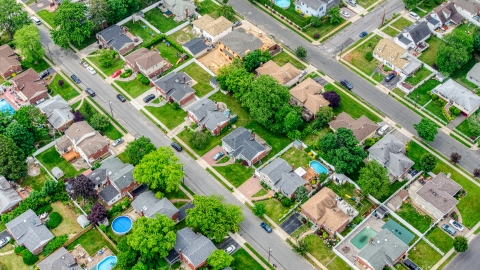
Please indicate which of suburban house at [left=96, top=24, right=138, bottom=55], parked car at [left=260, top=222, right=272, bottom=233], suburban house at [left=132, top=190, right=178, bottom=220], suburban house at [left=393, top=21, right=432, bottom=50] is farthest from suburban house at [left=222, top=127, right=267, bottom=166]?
suburban house at [left=393, top=21, right=432, bottom=50]

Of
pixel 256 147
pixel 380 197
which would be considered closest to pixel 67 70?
pixel 256 147

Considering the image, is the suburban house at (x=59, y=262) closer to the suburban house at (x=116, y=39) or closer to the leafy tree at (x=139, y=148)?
the leafy tree at (x=139, y=148)

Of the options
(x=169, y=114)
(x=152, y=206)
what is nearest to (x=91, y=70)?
(x=169, y=114)

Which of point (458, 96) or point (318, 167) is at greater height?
point (458, 96)

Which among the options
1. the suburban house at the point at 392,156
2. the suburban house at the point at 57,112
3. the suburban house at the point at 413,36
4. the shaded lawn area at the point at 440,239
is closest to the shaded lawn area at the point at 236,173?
the suburban house at the point at 392,156

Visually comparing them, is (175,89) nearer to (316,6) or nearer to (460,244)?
(316,6)

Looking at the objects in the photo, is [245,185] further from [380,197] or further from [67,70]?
[67,70]

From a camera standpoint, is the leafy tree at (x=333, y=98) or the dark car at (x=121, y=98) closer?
the leafy tree at (x=333, y=98)
